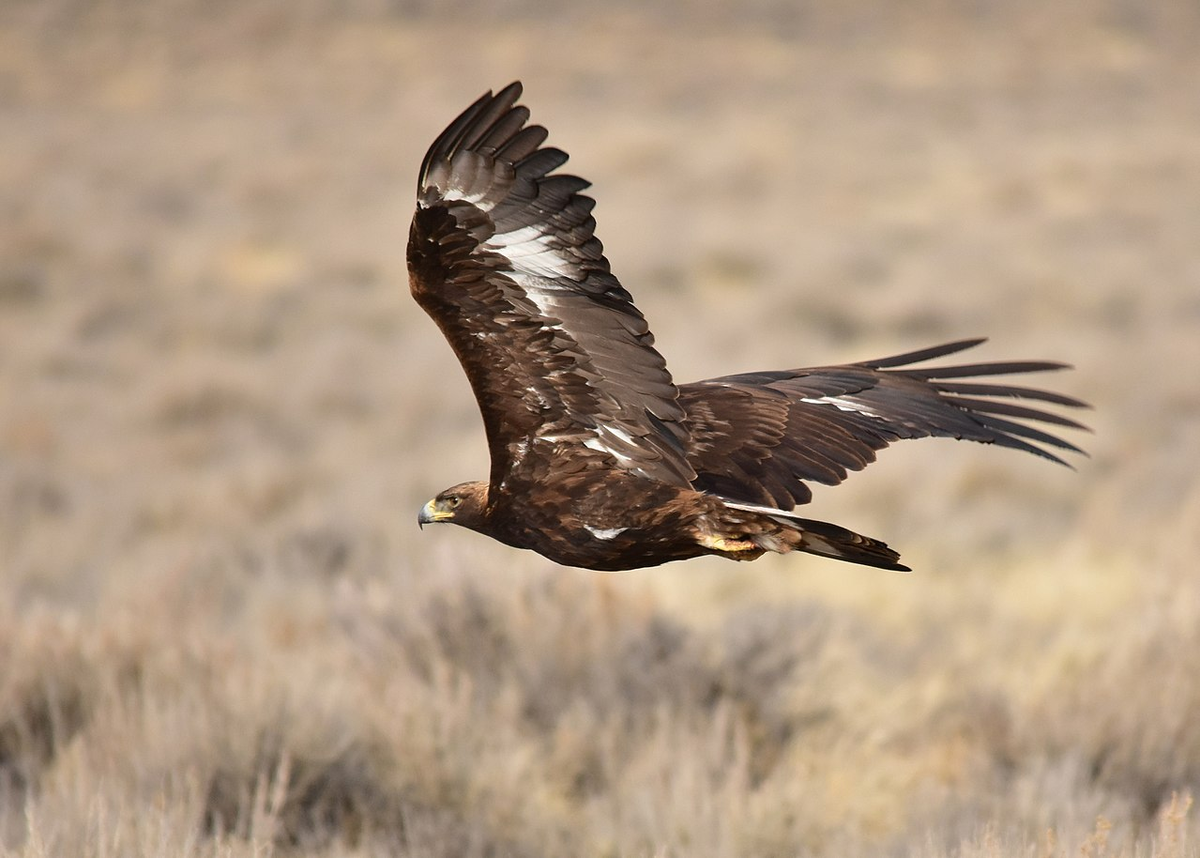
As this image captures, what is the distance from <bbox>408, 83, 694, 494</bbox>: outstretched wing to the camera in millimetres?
2955

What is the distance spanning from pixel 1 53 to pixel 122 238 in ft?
60.2

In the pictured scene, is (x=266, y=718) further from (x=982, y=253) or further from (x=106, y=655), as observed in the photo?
(x=982, y=253)

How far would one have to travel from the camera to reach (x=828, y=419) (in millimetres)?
3945

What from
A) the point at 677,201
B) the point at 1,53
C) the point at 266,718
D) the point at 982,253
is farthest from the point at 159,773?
the point at 1,53

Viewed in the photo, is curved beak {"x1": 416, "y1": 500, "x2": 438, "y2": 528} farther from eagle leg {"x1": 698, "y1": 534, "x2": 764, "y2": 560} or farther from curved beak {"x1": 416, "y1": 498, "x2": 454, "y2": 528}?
eagle leg {"x1": 698, "y1": 534, "x2": 764, "y2": 560}

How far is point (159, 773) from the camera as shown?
4.40 meters

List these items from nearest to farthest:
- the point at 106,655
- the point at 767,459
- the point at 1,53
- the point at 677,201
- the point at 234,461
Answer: the point at 767,459 → the point at 106,655 → the point at 234,461 → the point at 677,201 → the point at 1,53

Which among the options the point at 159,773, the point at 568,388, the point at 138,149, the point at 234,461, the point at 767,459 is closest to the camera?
the point at 568,388

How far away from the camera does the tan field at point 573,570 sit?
4500 mm

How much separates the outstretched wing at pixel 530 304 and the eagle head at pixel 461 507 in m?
0.19

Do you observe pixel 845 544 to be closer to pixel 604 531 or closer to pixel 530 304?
pixel 604 531

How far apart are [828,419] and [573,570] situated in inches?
91.9

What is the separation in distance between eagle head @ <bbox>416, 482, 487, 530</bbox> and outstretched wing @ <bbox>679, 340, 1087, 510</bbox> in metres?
0.57

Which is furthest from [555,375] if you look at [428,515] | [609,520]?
[428,515]
